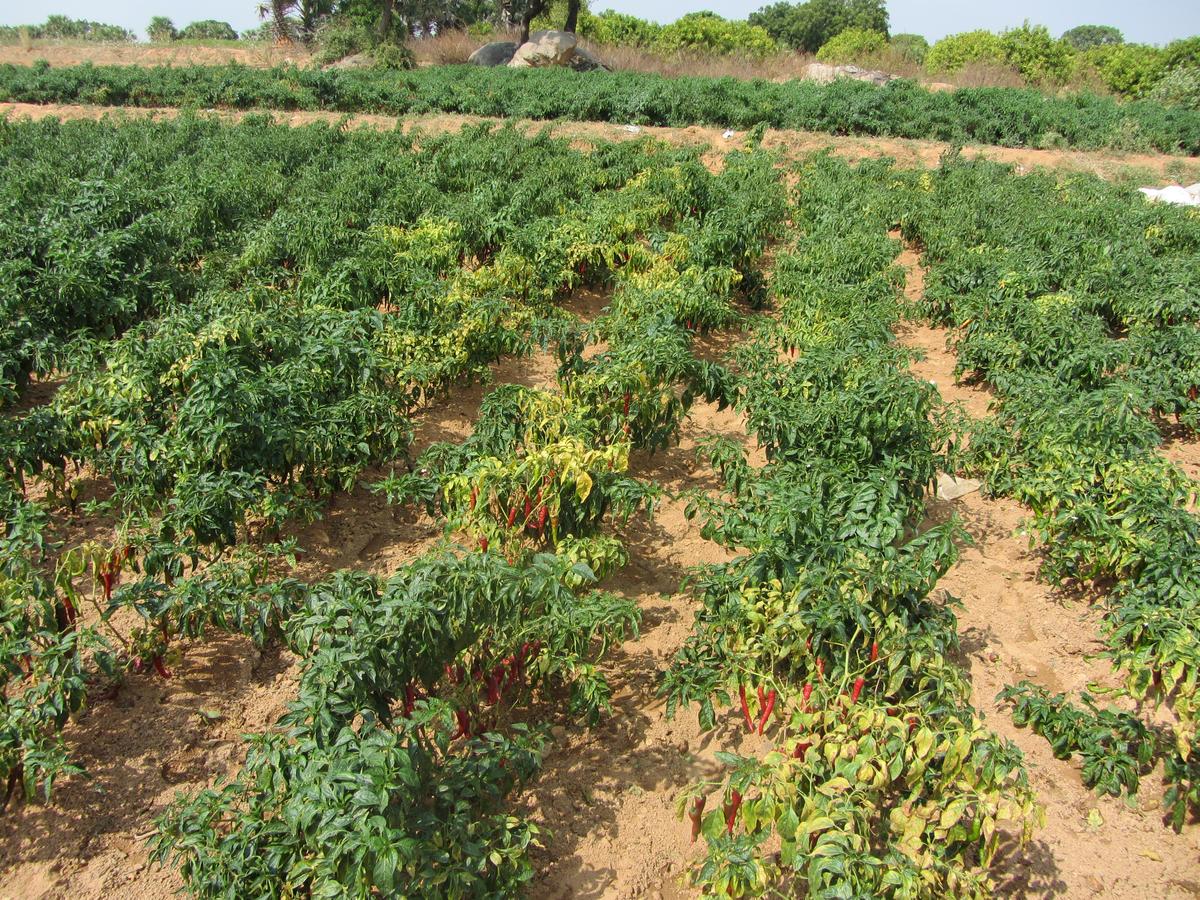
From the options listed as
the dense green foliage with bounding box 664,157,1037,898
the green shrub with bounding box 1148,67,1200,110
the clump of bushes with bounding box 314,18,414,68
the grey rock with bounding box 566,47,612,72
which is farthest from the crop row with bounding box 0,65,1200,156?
the dense green foliage with bounding box 664,157,1037,898

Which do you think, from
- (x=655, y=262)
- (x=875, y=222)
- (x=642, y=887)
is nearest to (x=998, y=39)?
(x=875, y=222)

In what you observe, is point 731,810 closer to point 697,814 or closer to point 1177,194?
point 697,814

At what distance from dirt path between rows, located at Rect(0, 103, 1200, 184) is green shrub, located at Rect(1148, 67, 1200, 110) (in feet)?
25.3

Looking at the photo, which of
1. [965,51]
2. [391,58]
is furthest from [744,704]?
[965,51]

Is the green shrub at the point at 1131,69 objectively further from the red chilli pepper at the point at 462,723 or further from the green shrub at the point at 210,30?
the green shrub at the point at 210,30

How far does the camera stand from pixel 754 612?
3668 millimetres

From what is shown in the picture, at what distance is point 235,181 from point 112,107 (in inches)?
498

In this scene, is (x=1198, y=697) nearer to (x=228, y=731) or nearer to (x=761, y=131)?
(x=228, y=731)

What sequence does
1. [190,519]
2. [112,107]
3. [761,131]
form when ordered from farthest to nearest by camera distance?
[112,107] → [761,131] → [190,519]

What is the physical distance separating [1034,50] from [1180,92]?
1580 cm

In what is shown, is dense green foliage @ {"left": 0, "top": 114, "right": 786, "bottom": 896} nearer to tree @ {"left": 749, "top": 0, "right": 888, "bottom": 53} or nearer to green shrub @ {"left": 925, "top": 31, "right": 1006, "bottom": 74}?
green shrub @ {"left": 925, "top": 31, "right": 1006, "bottom": 74}

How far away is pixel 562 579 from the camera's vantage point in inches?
159

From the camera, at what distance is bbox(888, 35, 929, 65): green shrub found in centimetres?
4019

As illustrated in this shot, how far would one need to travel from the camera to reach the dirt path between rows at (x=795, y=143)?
1678cm
